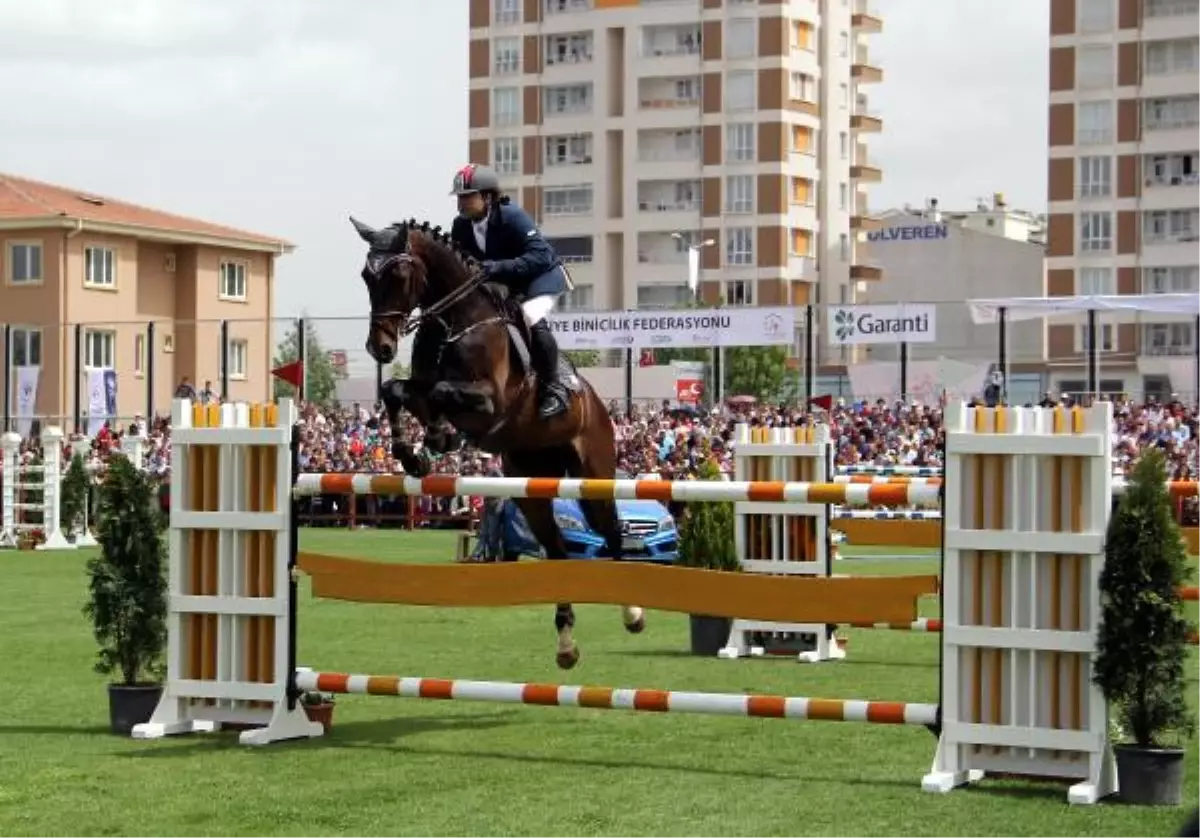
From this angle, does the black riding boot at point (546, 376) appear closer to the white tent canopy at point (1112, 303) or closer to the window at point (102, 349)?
the white tent canopy at point (1112, 303)

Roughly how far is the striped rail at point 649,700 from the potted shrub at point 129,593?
854 millimetres

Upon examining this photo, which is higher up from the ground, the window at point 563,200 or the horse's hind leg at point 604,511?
the window at point 563,200

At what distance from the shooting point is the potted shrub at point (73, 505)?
32219mm

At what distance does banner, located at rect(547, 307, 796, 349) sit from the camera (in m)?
36.4

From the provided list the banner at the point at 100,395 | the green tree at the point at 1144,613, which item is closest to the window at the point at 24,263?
the banner at the point at 100,395

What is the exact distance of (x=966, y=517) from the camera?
26.1ft

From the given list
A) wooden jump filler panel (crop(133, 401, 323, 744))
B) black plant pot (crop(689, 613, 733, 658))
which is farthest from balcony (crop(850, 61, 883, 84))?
wooden jump filler panel (crop(133, 401, 323, 744))

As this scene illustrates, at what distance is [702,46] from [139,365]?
42449 mm

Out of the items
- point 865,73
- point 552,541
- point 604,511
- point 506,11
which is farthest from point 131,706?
point 865,73

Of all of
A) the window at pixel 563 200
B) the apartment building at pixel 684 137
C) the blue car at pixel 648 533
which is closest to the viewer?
the blue car at pixel 648 533

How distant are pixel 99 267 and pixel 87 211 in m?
2.27

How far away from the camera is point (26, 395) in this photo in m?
47.8

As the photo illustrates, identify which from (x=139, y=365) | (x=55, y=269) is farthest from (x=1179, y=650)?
(x=55, y=269)

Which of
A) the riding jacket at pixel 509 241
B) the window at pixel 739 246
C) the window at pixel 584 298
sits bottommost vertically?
the riding jacket at pixel 509 241
